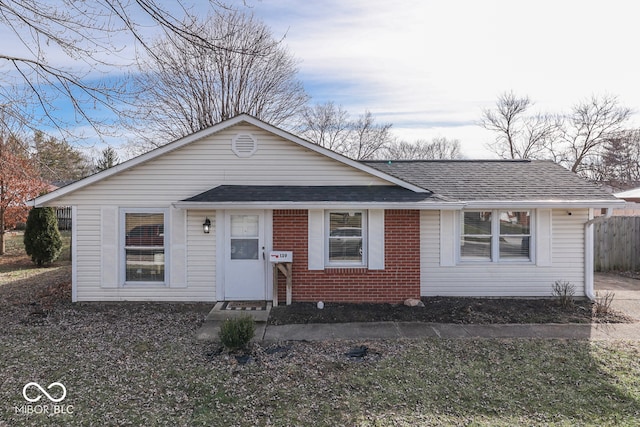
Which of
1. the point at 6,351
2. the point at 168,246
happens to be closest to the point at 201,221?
the point at 168,246

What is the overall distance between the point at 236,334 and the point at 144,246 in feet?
13.2

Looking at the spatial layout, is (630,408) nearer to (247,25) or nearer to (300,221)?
(300,221)

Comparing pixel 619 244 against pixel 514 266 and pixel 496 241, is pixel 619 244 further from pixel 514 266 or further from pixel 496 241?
pixel 496 241

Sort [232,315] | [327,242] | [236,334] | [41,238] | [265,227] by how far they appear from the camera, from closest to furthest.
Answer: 1. [236,334]
2. [232,315]
3. [265,227]
4. [327,242]
5. [41,238]

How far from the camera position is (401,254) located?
804 cm

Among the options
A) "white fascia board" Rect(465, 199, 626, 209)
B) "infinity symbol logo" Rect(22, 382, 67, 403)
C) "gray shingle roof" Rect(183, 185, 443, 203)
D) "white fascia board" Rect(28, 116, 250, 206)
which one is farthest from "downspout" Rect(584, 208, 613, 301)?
"infinity symbol logo" Rect(22, 382, 67, 403)

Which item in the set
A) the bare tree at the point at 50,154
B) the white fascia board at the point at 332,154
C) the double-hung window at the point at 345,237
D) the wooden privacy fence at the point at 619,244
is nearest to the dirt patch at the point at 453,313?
the double-hung window at the point at 345,237

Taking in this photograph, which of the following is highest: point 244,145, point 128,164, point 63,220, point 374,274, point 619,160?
point 619,160

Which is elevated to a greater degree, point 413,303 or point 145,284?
point 145,284

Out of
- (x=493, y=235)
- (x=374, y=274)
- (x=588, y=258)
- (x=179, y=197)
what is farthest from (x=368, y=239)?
(x=588, y=258)

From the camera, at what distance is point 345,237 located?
8188 mm

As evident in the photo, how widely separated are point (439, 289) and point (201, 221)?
19.0 feet
